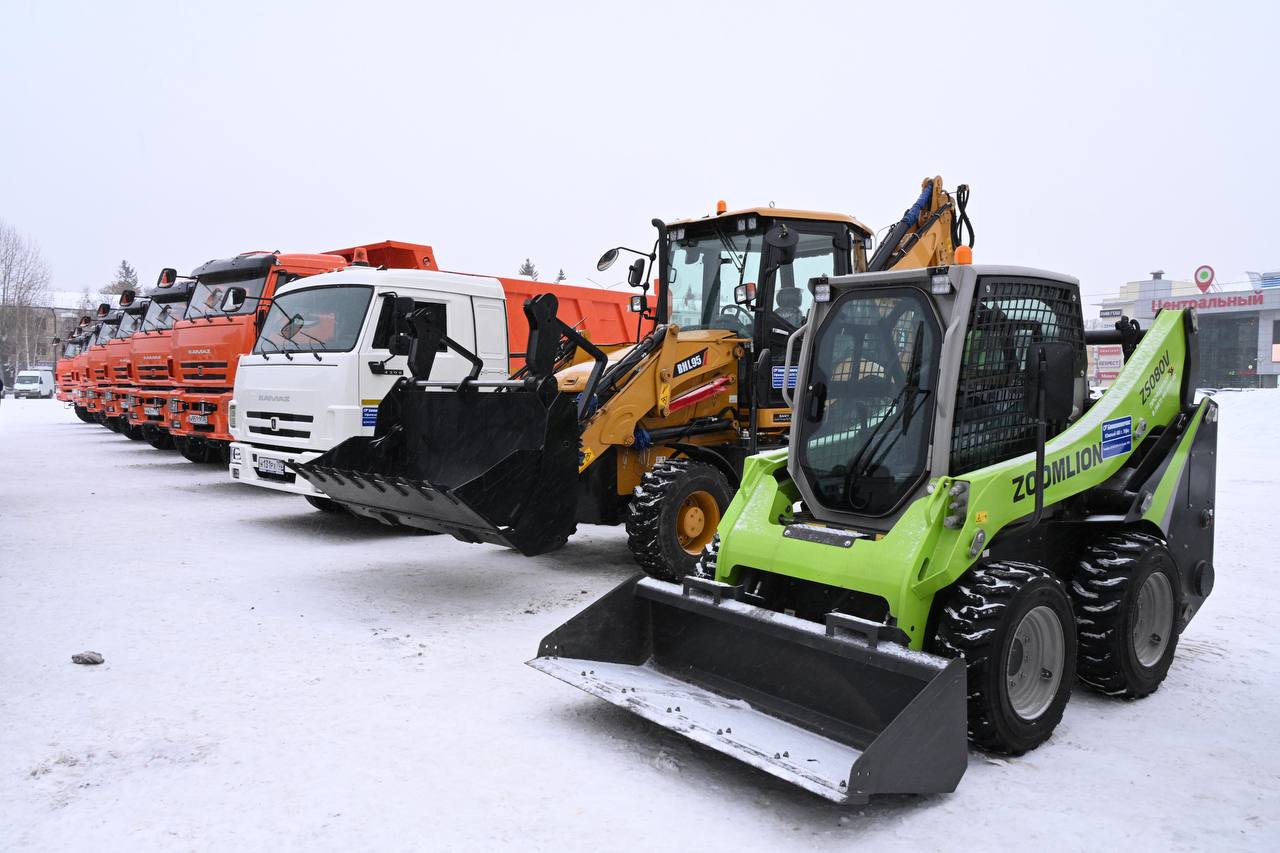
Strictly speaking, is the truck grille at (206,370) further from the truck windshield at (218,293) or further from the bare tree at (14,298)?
the bare tree at (14,298)

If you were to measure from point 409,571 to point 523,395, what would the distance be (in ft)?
5.65

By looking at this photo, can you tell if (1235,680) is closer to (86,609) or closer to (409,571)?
(409,571)

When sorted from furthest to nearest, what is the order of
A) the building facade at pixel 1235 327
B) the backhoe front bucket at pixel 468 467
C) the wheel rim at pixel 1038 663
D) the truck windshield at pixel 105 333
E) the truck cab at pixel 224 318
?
1. the building facade at pixel 1235 327
2. the truck windshield at pixel 105 333
3. the truck cab at pixel 224 318
4. the backhoe front bucket at pixel 468 467
5. the wheel rim at pixel 1038 663

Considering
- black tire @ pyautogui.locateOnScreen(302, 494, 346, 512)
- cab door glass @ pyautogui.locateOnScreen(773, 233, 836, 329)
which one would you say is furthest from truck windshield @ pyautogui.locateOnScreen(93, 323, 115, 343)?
cab door glass @ pyautogui.locateOnScreen(773, 233, 836, 329)

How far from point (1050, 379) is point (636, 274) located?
4312 mm

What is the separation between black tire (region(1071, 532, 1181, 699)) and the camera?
431 cm

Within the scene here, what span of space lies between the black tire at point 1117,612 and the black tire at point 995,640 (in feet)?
1.96

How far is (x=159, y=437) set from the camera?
16.2m

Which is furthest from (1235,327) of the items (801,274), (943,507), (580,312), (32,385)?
(32,385)

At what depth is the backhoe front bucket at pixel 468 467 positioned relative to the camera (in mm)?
5746

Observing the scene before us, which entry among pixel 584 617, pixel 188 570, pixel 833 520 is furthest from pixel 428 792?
pixel 188 570

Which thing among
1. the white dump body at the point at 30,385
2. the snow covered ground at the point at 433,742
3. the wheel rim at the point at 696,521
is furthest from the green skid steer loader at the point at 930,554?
A: the white dump body at the point at 30,385

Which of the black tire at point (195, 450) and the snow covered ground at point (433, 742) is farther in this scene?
the black tire at point (195, 450)

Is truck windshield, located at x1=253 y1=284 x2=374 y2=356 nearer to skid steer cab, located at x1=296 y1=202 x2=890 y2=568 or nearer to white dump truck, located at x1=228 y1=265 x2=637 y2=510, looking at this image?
white dump truck, located at x1=228 y1=265 x2=637 y2=510
